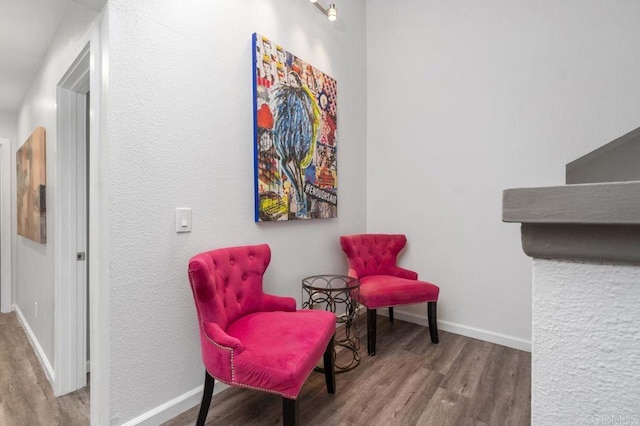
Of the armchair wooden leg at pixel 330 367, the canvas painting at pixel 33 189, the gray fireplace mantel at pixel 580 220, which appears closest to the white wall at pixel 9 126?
the canvas painting at pixel 33 189

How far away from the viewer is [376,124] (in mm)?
3166

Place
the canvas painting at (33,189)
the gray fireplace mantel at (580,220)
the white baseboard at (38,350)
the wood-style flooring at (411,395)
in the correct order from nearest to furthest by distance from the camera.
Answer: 1. the gray fireplace mantel at (580,220)
2. the wood-style flooring at (411,395)
3. the white baseboard at (38,350)
4. the canvas painting at (33,189)

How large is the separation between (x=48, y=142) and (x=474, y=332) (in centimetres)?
370

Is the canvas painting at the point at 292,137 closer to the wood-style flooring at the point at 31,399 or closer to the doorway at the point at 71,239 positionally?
the doorway at the point at 71,239

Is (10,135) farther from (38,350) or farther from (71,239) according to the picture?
(71,239)

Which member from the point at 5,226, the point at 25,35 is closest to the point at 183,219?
the point at 25,35

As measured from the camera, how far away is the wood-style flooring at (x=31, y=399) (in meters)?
1.65

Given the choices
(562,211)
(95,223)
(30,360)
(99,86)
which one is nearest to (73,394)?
(30,360)

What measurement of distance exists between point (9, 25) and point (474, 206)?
4.05 metres

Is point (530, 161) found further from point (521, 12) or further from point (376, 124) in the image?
point (376, 124)

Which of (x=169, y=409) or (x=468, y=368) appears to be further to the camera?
(x=468, y=368)

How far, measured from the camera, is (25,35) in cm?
243

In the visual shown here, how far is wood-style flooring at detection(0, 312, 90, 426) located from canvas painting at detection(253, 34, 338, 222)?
1527 mm

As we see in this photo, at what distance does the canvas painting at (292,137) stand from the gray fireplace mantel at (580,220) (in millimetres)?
1788
